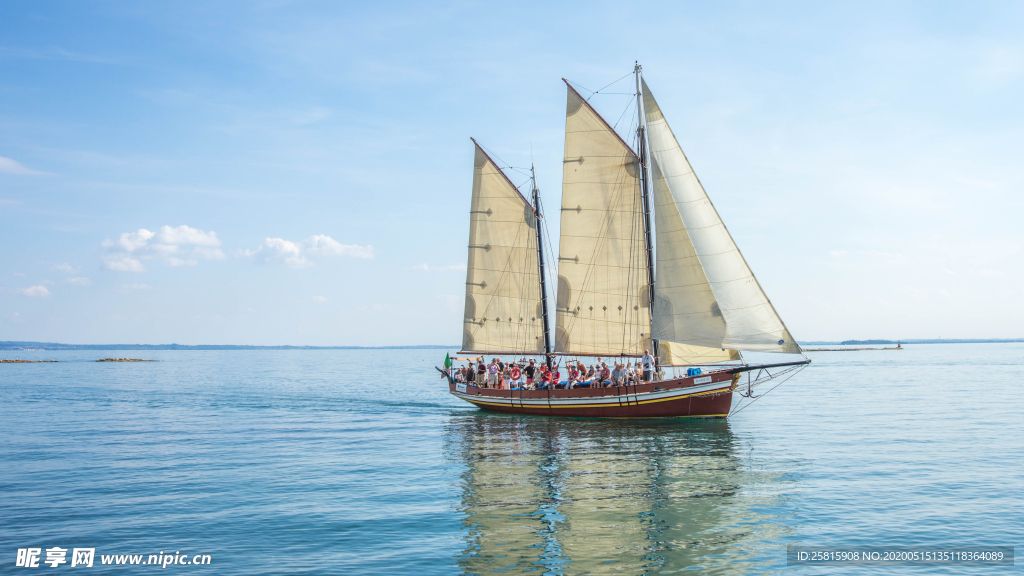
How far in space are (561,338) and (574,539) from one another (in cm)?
2638

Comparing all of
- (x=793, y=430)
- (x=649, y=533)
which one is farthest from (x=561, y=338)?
(x=649, y=533)

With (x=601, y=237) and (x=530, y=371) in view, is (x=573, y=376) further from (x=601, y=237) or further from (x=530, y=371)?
(x=601, y=237)

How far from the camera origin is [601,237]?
135ft

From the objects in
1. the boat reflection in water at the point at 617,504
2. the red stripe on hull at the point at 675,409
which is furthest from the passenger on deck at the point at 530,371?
the boat reflection in water at the point at 617,504

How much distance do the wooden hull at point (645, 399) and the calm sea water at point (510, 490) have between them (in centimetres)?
85

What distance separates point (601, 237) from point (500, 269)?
7.63m

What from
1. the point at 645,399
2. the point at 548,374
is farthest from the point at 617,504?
the point at 548,374

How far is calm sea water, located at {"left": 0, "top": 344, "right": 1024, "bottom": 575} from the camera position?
1630cm

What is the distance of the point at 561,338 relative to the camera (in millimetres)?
Answer: 42906

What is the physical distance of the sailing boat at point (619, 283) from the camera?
34562 millimetres

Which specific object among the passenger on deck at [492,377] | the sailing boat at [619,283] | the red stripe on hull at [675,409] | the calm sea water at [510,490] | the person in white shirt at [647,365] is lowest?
the calm sea water at [510,490]

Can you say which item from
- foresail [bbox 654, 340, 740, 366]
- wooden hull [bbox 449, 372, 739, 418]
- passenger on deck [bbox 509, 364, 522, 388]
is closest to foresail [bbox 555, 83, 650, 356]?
foresail [bbox 654, 340, 740, 366]

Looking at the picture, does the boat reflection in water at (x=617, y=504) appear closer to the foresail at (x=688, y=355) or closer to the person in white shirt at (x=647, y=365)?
the person in white shirt at (x=647, y=365)

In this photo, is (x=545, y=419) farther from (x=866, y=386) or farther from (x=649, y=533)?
(x=866, y=386)
